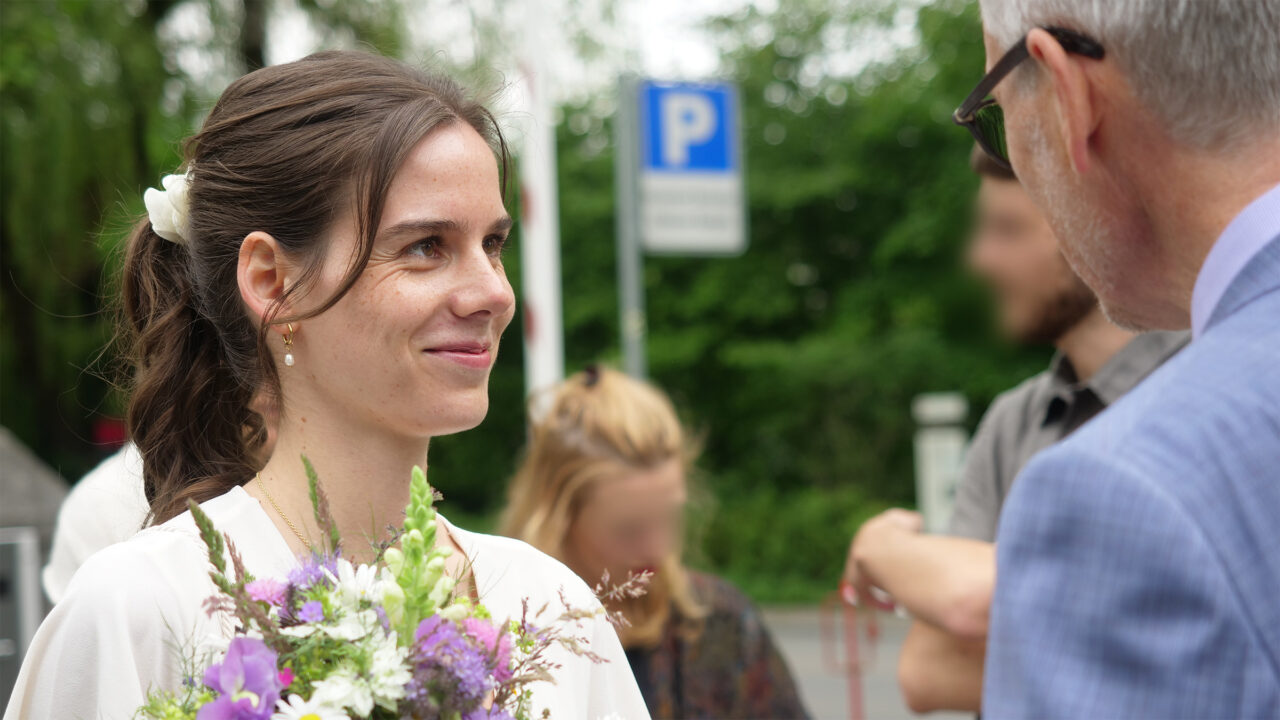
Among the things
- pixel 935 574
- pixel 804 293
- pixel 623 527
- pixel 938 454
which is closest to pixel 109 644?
pixel 935 574

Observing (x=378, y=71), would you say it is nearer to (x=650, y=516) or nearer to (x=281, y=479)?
(x=281, y=479)

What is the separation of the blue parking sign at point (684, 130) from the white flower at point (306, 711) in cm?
499

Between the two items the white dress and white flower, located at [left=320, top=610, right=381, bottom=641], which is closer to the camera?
white flower, located at [left=320, top=610, right=381, bottom=641]

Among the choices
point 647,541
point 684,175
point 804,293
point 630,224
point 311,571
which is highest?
point 684,175

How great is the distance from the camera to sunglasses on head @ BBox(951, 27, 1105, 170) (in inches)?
47.9

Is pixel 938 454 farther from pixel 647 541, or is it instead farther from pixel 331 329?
pixel 331 329

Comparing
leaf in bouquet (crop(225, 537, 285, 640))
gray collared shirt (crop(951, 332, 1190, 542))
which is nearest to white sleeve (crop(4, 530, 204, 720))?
leaf in bouquet (crop(225, 537, 285, 640))

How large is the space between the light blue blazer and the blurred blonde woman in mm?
2350

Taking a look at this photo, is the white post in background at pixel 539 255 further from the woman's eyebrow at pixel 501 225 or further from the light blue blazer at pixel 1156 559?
the light blue blazer at pixel 1156 559

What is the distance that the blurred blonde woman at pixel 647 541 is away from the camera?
11.1 feet

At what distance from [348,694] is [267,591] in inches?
6.3

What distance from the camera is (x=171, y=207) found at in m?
2.03

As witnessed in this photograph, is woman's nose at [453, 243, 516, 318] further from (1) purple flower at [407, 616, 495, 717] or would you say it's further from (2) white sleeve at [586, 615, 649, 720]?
(1) purple flower at [407, 616, 495, 717]

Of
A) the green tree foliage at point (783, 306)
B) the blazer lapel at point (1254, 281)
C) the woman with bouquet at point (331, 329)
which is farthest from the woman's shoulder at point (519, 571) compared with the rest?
the green tree foliage at point (783, 306)
